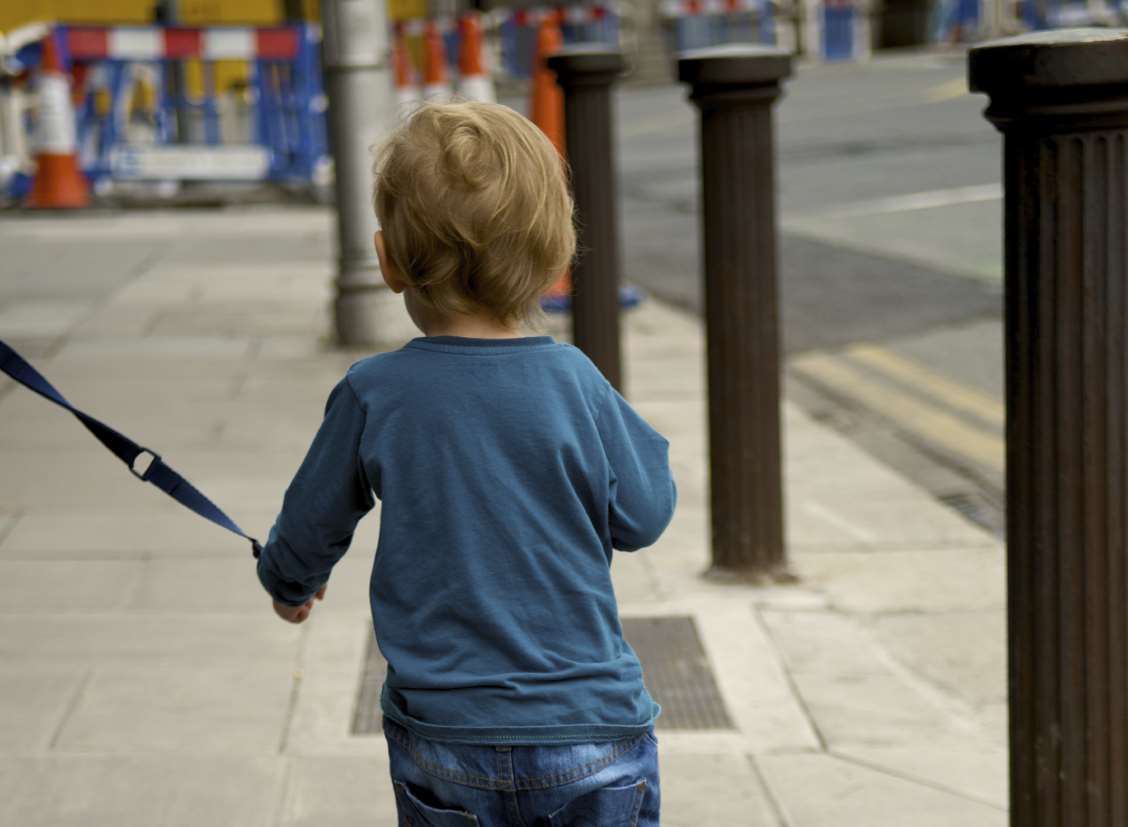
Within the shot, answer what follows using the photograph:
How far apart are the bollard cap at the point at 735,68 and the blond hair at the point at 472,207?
7.49 feet

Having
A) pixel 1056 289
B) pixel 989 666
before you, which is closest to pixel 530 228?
pixel 1056 289

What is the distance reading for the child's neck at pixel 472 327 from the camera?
1.93 metres

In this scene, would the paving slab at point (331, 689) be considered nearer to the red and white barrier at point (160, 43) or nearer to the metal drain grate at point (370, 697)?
the metal drain grate at point (370, 697)

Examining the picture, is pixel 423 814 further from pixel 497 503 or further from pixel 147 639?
pixel 147 639

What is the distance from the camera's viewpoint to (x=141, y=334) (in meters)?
8.04

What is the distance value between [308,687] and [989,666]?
1.47 meters

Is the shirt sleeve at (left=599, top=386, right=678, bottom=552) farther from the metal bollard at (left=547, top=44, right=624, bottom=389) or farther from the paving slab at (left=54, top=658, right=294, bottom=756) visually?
the metal bollard at (left=547, top=44, right=624, bottom=389)

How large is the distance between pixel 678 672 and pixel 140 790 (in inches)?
47.2

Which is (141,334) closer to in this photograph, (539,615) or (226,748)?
(226,748)

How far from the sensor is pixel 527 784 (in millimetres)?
1896

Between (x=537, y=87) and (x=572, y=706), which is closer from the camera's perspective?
(x=572, y=706)

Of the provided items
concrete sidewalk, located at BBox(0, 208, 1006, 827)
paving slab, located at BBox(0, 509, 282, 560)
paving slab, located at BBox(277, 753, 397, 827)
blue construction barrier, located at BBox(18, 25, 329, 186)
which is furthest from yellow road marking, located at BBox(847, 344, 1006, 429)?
blue construction barrier, located at BBox(18, 25, 329, 186)

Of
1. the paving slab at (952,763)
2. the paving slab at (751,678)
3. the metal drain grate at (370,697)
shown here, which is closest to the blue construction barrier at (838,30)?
the paving slab at (751,678)

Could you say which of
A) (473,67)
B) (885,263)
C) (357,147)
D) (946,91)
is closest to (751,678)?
(357,147)
